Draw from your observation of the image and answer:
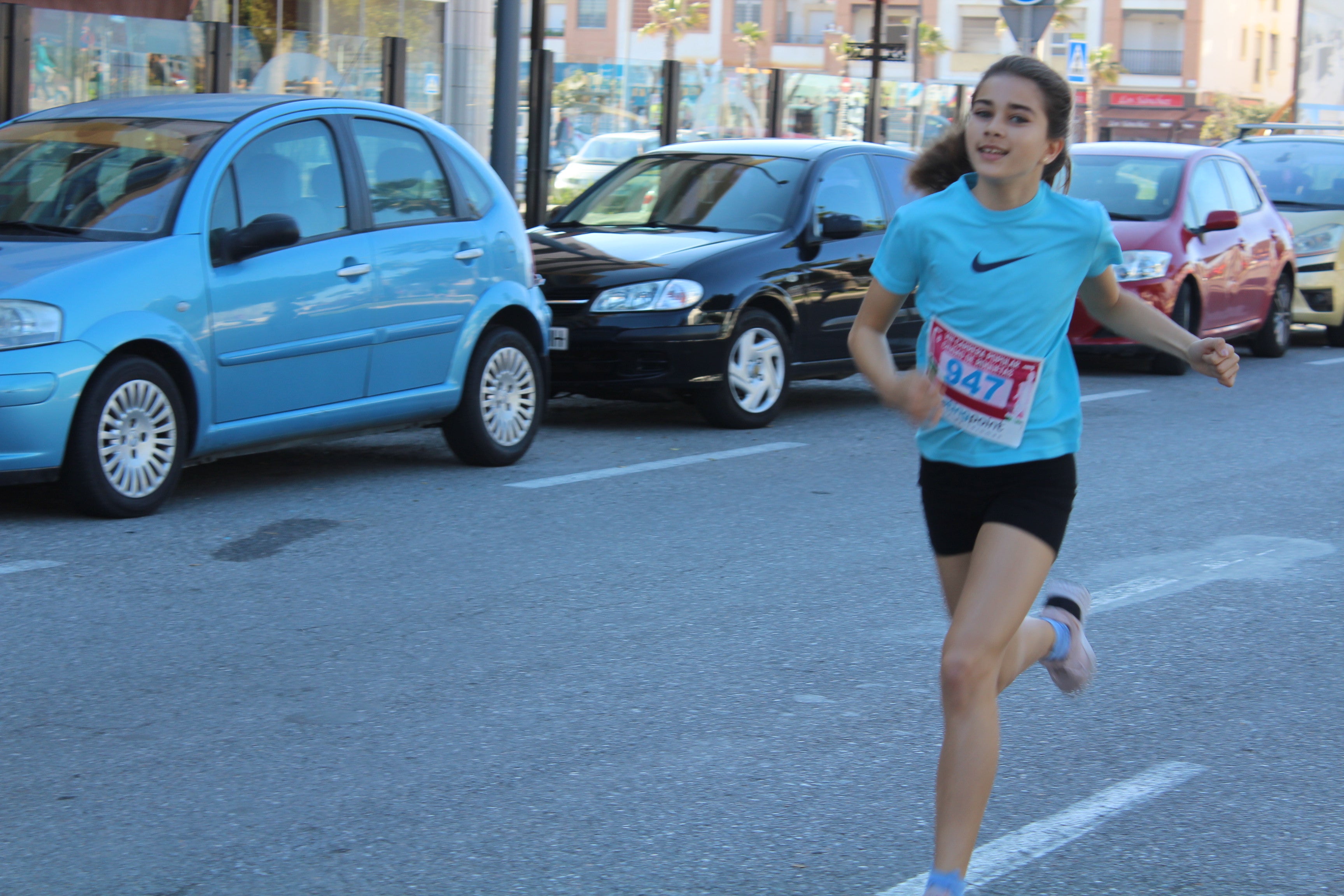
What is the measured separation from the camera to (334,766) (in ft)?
13.6

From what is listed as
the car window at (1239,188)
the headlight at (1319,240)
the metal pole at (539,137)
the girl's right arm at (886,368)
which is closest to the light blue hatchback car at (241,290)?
the girl's right arm at (886,368)

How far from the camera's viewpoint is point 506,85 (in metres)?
13.5

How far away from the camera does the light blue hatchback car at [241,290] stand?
263 inches

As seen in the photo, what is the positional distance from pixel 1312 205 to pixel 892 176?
7177mm

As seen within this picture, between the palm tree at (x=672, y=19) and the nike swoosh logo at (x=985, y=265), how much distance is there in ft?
249

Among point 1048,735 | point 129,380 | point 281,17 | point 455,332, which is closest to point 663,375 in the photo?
point 455,332

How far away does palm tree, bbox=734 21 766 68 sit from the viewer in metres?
75.2

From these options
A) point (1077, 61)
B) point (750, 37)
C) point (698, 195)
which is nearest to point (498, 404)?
point (698, 195)

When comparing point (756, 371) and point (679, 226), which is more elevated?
point (679, 226)

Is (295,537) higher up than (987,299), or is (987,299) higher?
(987,299)

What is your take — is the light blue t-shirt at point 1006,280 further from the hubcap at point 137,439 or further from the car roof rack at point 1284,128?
the car roof rack at point 1284,128

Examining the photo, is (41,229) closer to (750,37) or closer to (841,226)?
(841,226)

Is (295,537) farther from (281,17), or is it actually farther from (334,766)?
(281,17)

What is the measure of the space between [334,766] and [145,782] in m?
0.43
